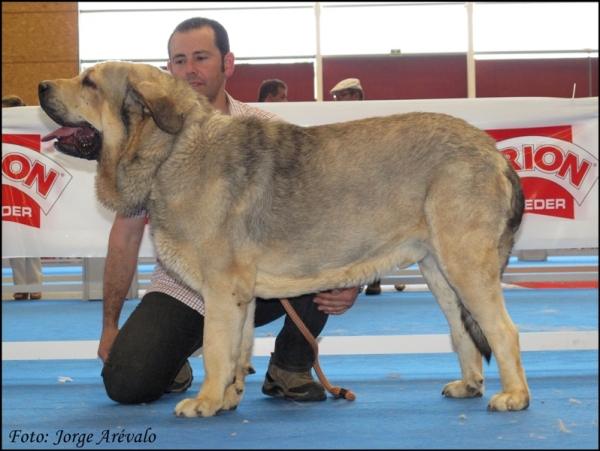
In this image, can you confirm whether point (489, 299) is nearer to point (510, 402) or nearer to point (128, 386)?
point (510, 402)

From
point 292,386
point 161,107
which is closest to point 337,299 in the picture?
point 292,386

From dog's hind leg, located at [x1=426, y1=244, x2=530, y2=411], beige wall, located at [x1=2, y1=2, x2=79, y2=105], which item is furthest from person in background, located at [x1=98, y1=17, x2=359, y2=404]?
beige wall, located at [x1=2, y1=2, x2=79, y2=105]

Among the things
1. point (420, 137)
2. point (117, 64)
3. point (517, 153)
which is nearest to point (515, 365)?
point (420, 137)

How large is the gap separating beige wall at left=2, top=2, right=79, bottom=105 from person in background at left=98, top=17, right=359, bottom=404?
1133 cm

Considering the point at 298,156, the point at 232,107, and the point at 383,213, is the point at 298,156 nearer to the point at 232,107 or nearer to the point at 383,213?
the point at 383,213

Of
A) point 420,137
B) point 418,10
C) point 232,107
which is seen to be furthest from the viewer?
point 418,10

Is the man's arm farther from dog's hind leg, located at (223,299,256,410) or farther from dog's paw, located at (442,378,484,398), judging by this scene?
dog's paw, located at (442,378,484,398)

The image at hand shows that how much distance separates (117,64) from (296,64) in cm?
1422

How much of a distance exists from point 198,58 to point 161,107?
3.45ft

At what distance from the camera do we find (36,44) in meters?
14.5

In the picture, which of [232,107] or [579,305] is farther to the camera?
[579,305]

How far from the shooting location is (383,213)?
3127mm

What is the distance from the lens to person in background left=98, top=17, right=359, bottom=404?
350 cm

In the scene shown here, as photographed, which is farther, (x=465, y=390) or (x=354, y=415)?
(x=465, y=390)
